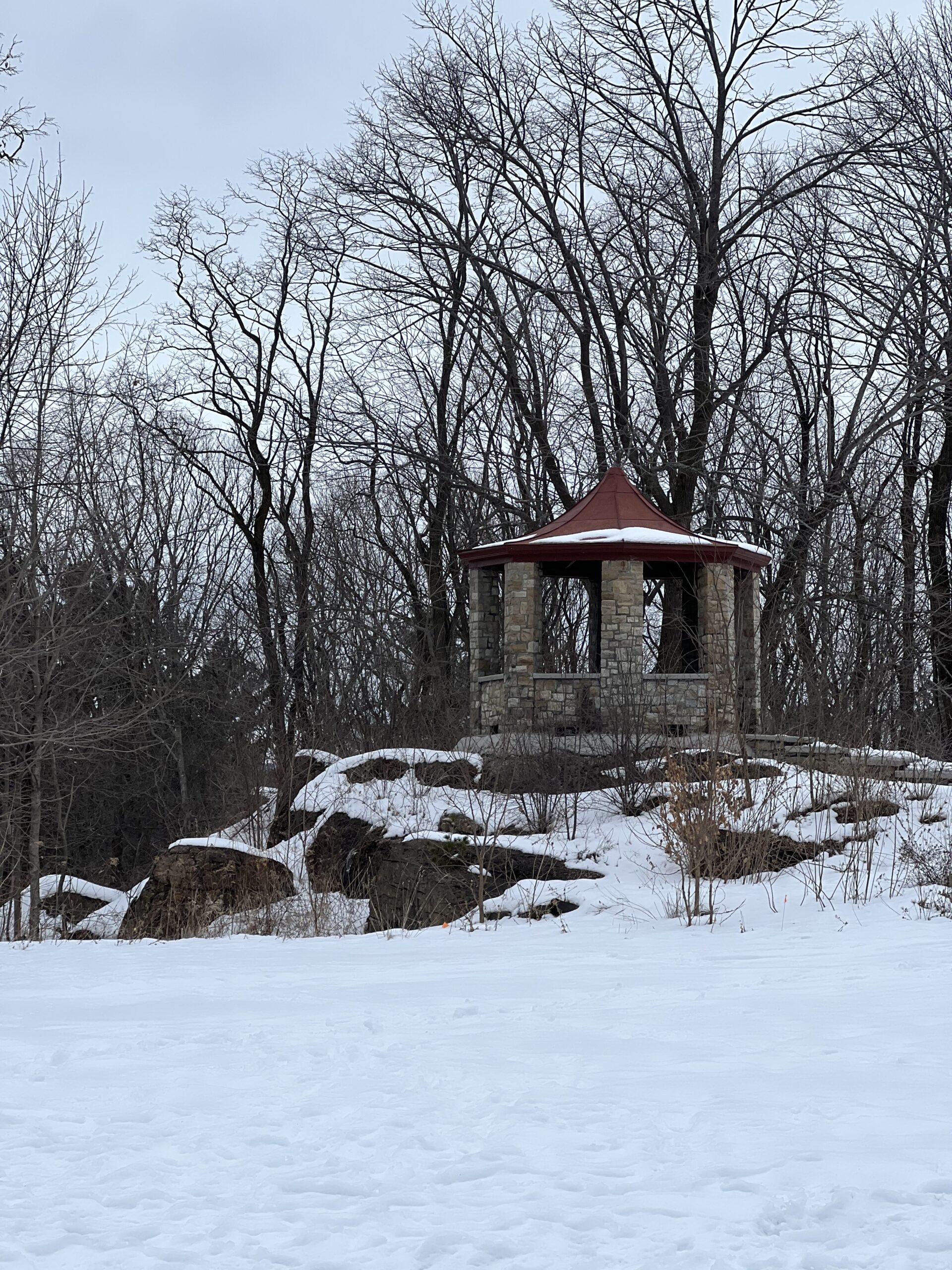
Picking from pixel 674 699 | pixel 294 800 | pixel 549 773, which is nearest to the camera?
pixel 549 773

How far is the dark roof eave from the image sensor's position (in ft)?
55.4

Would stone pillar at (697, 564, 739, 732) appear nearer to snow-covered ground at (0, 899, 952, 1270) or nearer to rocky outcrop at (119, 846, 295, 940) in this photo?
rocky outcrop at (119, 846, 295, 940)

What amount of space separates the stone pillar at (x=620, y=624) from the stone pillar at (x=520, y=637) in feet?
3.23

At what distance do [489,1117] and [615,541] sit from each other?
12963 mm

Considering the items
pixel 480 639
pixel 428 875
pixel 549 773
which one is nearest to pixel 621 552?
pixel 480 639

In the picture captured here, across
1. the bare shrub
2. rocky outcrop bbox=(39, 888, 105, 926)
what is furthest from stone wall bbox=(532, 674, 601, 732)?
rocky outcrop bbox=(39, 888, 105, 926)

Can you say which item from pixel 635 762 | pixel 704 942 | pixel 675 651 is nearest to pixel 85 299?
pixel 635 762

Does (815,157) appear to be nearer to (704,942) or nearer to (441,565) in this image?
(441,565)

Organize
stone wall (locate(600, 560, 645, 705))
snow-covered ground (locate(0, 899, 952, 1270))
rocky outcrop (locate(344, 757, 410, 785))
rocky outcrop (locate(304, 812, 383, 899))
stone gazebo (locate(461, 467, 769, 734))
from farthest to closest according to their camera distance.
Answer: stone wall (locate(600, 560, 645, 705)) < stone gazebo (locate(461, 467, 769, 734)) < rocky outcrop (locate(344, 757, 410, 785)) < rocky outcrop (locate(304, 812, 383, 899)) < snow-covered ground (locate(0, 899, 952, 1270))

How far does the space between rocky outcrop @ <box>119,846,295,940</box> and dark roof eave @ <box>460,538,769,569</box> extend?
5.41m

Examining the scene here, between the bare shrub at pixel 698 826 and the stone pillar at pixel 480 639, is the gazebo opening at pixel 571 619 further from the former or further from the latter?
the bare shrub at pixel 698 826

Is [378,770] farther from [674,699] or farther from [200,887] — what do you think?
[674,699]

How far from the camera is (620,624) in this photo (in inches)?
674

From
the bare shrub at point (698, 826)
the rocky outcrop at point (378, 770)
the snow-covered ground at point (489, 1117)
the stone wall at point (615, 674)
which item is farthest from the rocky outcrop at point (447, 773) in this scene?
the snow-covered ground at point (489, 1117)
